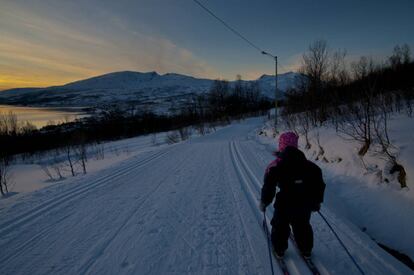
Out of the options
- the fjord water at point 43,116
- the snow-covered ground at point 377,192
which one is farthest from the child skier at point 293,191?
the fjord water at point 43,116

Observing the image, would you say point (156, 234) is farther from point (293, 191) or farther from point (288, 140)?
point (288, 140)

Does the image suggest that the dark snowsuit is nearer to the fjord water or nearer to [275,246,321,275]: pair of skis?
[275,246,321,275]: pair of skis

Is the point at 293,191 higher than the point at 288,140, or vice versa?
the point at 288,140

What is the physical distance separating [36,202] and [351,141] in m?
9.10

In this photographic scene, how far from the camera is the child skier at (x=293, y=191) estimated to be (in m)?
2.72

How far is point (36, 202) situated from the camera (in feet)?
18.0

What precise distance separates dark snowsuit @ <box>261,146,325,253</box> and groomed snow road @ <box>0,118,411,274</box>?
0.39 m

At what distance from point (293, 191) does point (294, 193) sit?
33 millimetres

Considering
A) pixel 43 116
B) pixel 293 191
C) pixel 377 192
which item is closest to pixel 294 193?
pixel 293 191

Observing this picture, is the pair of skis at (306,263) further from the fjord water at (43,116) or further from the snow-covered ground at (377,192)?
the fjord water at (43,116)

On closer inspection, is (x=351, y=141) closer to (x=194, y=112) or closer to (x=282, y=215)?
(x=282, y=215)

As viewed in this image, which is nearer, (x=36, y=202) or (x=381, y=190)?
(x=381, y=190)

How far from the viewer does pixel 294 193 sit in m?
2.76

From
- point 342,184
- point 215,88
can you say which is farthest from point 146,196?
point 215,88
